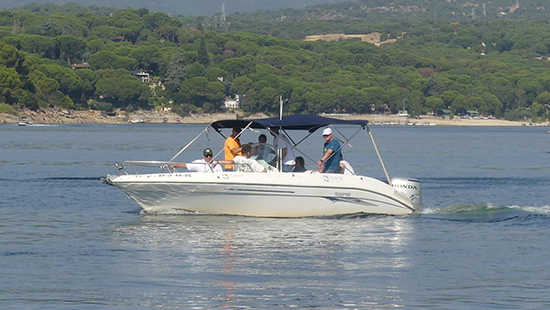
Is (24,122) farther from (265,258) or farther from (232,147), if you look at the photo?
(265,258)

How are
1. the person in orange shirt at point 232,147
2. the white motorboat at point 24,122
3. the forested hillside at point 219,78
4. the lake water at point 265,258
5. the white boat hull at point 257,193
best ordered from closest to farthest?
1. the lake water at point 265,258
2. the white boat hull at point 257,193
3. the person in orange shirt at point 232,147
4. the white motorboat at point 24,122
5. the forested hillside at point 219,78

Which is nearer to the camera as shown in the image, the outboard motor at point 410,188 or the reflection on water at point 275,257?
the reflection on water at point 275,257

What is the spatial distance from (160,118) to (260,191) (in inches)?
5175

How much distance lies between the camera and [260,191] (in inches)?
734

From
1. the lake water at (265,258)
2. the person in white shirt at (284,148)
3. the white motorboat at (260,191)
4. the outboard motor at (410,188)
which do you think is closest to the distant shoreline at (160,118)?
the lake water at (265,258)

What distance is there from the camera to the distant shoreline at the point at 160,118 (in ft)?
403

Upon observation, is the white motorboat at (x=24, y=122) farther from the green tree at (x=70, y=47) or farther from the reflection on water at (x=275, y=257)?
the reflection on water at (x=275, y=257)

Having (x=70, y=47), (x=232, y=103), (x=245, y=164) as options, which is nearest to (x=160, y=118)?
(x=232, y=103)

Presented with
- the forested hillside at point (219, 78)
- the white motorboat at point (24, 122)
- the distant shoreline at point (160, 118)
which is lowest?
the distant shoreline at point (160, 118)

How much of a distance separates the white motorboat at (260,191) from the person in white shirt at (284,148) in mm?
183

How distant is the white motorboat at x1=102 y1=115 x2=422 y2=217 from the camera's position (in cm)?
1855

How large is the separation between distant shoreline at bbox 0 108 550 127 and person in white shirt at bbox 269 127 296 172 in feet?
334

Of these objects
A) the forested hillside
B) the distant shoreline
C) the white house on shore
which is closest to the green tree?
the forested hillside

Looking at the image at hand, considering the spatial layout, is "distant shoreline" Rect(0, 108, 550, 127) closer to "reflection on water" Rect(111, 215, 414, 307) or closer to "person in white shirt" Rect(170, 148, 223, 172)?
"person in white shirt" Rect(170, 148, 223, 172)
